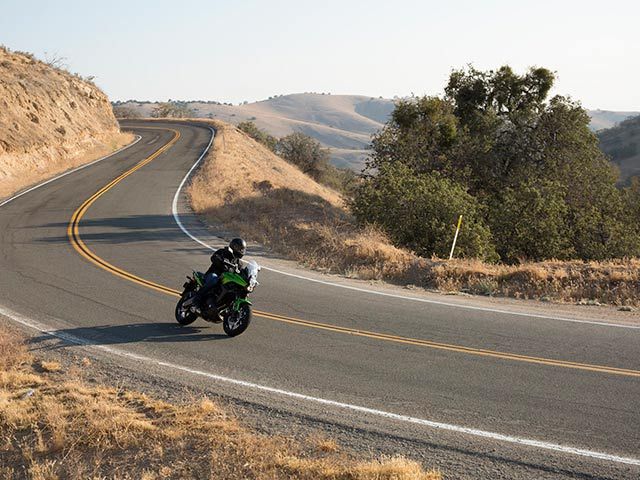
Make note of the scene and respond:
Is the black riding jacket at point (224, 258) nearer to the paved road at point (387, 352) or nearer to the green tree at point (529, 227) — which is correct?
the paved road at point (387, 352)

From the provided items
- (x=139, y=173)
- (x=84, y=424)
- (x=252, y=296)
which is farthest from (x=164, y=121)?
(x=84, y=424)

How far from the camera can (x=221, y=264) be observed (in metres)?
11.4

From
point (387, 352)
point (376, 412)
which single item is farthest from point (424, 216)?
point (376, 412)

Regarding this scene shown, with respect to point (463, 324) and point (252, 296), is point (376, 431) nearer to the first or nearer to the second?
point (463, 324)

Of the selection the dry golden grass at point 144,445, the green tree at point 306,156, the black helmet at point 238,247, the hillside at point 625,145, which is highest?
the hillside at point 625,145

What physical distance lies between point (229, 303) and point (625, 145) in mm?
114174

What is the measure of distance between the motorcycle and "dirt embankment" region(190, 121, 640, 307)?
5460mm

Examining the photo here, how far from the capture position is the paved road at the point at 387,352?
7.16 meters

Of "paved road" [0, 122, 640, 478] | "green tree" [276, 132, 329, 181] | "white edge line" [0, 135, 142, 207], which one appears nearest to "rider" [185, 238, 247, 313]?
"paved road" [0, 122, 640, 478]

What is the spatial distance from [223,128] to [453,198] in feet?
149

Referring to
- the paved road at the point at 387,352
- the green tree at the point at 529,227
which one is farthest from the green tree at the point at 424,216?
the paved road at the point at 387,352

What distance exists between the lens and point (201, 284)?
11430 mm

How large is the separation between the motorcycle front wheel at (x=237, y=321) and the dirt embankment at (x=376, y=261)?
5576mm

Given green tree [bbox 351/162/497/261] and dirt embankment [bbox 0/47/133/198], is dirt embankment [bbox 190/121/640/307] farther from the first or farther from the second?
dirt embankment [bbox 0/47/133/198]
